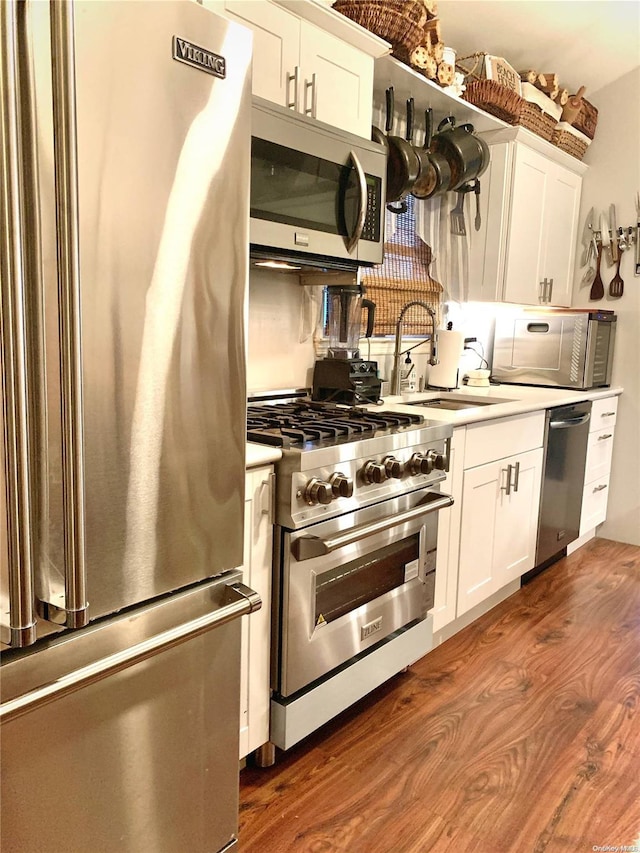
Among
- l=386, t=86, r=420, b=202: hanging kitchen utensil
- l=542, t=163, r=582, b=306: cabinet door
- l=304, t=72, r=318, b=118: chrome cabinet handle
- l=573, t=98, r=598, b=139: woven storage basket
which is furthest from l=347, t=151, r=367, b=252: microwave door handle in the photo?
l=573, t=98, r=598, b=139: woven storage basket

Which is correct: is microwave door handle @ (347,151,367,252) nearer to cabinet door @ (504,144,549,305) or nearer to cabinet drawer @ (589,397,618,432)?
cabinet door @ (504,144,549,305)

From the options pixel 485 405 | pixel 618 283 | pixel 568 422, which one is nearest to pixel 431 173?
pixel 485 405

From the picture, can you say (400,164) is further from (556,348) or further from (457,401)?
(556,348)

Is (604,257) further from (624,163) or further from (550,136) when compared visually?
(550,136)

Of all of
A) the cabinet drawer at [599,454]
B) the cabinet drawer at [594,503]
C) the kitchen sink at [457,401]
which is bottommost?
the cabinet drawer at [594,503]

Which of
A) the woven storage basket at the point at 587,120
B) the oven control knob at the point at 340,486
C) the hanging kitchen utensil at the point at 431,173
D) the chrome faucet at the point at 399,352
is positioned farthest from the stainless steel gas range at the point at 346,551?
the woven storage basket at the point at 587,120

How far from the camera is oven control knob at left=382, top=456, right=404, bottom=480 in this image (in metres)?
1.86

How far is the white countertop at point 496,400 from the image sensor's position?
238cm

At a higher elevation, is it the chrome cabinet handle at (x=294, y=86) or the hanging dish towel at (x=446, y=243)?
the chrome cabinet handle at (x=294, y=86)

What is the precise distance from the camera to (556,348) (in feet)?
11.6

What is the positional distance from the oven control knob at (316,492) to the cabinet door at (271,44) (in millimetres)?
1125

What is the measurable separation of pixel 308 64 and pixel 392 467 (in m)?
1.27

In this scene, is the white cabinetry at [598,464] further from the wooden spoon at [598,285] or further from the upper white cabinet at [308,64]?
the upper white cabinet at [308,64]

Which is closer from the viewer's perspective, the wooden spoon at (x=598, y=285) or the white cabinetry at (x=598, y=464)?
the white cabinetry at (x=598, y=464)
